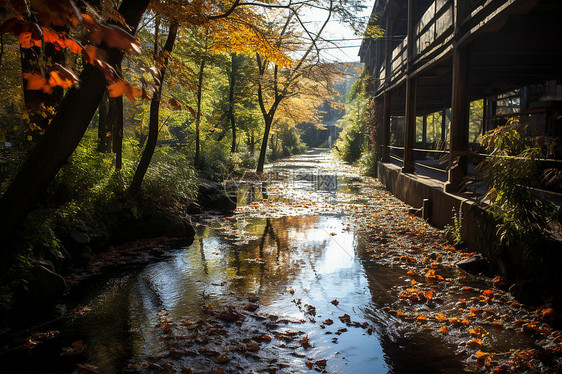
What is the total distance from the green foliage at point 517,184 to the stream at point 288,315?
0.94 m

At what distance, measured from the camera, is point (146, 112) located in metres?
20.0

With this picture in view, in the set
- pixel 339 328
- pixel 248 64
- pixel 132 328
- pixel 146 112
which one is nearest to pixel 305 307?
pixel 339 328

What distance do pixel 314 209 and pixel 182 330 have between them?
8855mm

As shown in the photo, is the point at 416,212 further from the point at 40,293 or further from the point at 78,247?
the point at 40,293

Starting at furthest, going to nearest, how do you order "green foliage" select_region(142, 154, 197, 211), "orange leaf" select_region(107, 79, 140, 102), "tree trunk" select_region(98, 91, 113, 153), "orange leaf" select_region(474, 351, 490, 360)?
"tree trunk" select_region(98, 91, 113, 153) < "green foliage" select_region(142, 154, 197, 211) < "orange leaf" select_region(474, 351, 490, 360) < "orange leaf" select_region(107, 79, 140, 102)

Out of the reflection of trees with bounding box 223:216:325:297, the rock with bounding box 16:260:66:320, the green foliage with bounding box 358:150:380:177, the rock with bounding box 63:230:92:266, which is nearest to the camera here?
the rock with bounding box 16:260:66:320

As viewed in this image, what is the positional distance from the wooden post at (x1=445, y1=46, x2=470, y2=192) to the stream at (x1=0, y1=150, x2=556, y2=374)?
4.68ft

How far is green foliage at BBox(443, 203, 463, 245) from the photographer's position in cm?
776

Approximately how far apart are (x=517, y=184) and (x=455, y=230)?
105 inches

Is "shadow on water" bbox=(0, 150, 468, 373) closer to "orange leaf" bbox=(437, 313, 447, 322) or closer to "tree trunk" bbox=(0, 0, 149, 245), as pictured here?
"orange leaf" bbox=(437, 313, 447, 322)

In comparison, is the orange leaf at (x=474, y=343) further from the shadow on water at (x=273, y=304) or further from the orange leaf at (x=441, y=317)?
the orange leaf at (x=441, y=317)

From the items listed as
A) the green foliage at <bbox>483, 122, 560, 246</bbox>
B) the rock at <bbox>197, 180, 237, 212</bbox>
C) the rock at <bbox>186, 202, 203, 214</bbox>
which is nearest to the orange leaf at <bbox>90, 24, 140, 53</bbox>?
the green foliage at <bbox>483, 122, 560, 246</bbox>

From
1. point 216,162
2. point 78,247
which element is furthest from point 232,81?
point 78,247

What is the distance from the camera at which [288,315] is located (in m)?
4.98
